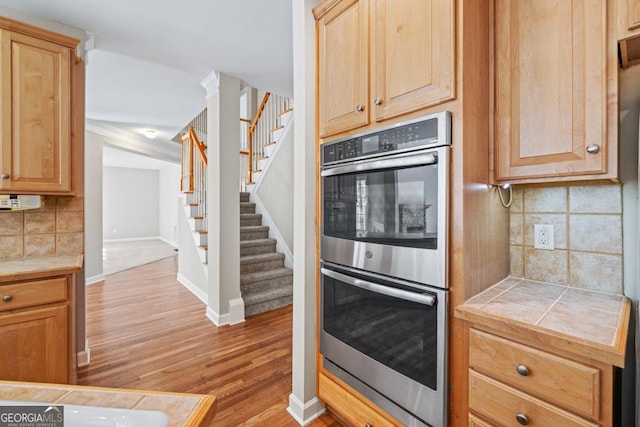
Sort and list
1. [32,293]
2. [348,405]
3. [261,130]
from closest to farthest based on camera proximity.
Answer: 1. [348,405]
2. [32,293]
3. [261,130]

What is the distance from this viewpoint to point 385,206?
1307 millimetres

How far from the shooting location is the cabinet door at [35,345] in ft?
5.13

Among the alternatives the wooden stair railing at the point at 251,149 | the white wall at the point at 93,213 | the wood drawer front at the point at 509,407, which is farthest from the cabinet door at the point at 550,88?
the white wall at the point at 93,213

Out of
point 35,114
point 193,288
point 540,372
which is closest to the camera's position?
point 540,372

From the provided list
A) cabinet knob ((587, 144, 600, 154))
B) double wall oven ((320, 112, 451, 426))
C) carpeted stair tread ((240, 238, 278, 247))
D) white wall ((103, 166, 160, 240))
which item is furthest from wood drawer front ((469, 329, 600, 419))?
white wall ((103, 166, 160, 240))

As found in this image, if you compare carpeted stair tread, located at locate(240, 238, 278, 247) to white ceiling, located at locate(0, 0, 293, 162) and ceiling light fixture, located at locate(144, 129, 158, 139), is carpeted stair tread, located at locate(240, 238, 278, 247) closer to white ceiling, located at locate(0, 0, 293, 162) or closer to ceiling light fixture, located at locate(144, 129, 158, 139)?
white ceiling, located at locate(0, 0, 293, 162)

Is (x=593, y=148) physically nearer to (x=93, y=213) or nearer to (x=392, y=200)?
(x=392, y=200)

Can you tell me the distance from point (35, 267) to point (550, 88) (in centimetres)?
278

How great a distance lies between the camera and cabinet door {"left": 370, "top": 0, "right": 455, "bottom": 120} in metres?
1.13

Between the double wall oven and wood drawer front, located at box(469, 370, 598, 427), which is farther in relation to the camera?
the double wall oven

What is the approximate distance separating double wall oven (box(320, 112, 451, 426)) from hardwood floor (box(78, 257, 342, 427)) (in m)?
0.61

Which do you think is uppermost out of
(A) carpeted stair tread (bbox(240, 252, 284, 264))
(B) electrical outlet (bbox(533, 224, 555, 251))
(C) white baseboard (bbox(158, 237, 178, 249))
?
(B) electrical outlet (bbox(533, 224, 555, 251))

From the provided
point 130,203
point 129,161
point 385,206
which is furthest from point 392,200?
point 130,203

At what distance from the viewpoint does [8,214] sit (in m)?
2.09
